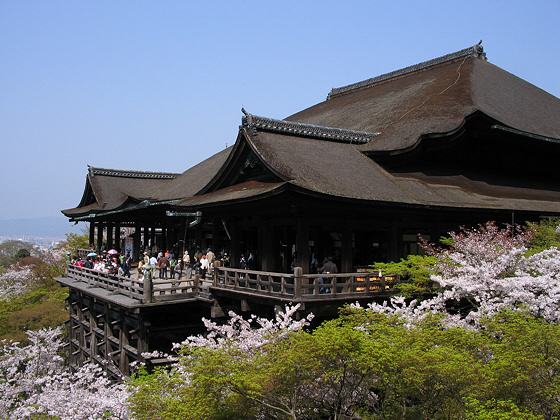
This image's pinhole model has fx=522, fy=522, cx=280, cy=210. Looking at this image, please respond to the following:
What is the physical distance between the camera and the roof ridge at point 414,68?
30.8 m

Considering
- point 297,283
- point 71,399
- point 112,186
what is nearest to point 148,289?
point 71,399

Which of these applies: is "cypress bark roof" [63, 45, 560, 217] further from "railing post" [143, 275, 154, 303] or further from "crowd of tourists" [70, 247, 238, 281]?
"railing post" [143, 275, 154, 303]

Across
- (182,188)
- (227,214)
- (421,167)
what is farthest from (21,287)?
(421,167)

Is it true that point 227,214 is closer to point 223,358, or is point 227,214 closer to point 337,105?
point 223,358

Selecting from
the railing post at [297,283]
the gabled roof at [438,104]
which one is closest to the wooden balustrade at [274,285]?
the railing post at [297,283]

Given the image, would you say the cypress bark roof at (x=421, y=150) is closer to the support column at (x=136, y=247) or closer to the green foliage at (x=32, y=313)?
the support column at (x=136, y=247)

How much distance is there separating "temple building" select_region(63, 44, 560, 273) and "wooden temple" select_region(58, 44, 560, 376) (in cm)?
6

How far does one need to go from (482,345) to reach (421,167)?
12.8 m

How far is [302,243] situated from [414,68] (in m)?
22.5

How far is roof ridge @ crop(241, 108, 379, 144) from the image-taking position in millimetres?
18087

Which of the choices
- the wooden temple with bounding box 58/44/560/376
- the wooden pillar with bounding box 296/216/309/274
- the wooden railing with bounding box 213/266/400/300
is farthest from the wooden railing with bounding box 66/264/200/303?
the wooden pillar with bounding box 296/216/309/274

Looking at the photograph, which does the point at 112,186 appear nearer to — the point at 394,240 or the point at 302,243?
the point at 302,243

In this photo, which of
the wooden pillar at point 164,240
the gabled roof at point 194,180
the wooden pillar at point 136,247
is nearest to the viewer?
the gabled roof at point 194,180

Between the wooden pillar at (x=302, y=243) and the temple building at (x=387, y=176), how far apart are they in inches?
1.2
